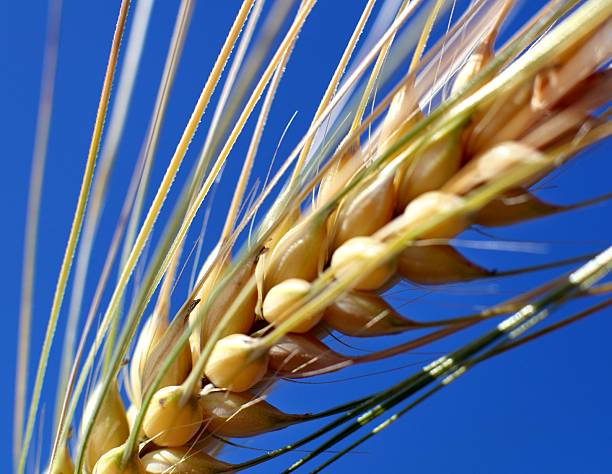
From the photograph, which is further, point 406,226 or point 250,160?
point 250,160

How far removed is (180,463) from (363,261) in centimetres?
18

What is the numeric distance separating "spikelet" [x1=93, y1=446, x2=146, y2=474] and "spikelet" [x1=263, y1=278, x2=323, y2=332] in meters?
0.11

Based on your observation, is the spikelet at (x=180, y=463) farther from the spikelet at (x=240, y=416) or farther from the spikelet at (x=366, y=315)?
the spikelet at (x=366, y=315)

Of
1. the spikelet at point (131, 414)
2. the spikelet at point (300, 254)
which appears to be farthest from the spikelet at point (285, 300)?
the spikelet at point (131, 414)

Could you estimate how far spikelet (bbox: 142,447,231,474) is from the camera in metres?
0.42

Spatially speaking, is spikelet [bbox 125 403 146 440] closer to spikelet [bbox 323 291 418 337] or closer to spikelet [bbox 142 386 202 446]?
spikelet [bbox 142 386 202 446]

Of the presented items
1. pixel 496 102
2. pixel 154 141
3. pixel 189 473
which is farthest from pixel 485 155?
pixel 189 473

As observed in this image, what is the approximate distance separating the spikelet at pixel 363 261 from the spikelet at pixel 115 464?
0.16 m

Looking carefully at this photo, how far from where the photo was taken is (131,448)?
399 millimetres

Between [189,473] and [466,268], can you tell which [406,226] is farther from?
[189,473]

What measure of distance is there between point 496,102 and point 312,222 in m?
0.11

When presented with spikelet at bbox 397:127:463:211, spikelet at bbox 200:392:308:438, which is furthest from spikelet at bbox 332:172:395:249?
spikelet at bbox 200:392:308:438

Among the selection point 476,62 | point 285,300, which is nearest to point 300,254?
point 285,300

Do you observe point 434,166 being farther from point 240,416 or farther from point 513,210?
point 240,416
